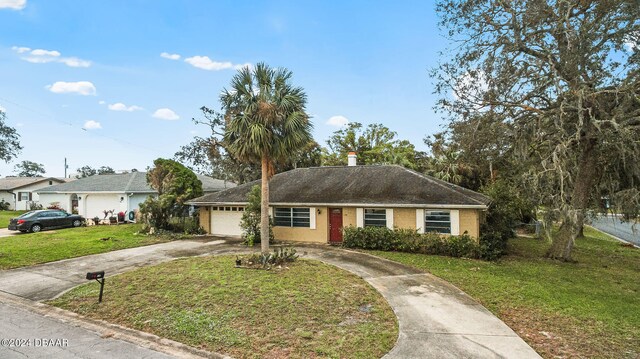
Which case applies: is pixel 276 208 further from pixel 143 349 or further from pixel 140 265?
pixel 143 349

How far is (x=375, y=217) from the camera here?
16656mm

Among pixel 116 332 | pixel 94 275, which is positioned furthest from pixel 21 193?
pixel 116 332

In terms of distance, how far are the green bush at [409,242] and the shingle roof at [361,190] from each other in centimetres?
139

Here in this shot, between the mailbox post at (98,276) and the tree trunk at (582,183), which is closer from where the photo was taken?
the mailbox post at (98,276)

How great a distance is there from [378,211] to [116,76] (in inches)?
659

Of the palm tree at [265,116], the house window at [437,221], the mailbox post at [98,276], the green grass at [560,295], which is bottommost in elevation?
the green grass at [560,295]

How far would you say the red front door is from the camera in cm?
1756

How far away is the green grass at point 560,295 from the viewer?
649 centimetres

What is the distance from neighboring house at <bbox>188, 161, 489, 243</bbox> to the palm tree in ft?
17.9

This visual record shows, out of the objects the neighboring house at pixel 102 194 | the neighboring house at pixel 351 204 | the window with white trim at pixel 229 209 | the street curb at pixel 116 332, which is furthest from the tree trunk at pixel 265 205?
the neighboring house at pixel 102 194

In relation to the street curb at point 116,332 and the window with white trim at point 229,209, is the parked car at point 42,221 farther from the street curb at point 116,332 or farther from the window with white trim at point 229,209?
the street curb at point 116,332

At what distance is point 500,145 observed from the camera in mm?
14281

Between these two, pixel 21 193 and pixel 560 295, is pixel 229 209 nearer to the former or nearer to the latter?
pixel 560 295

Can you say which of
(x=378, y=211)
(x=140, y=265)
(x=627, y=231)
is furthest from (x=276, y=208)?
(x=627, y=231)
